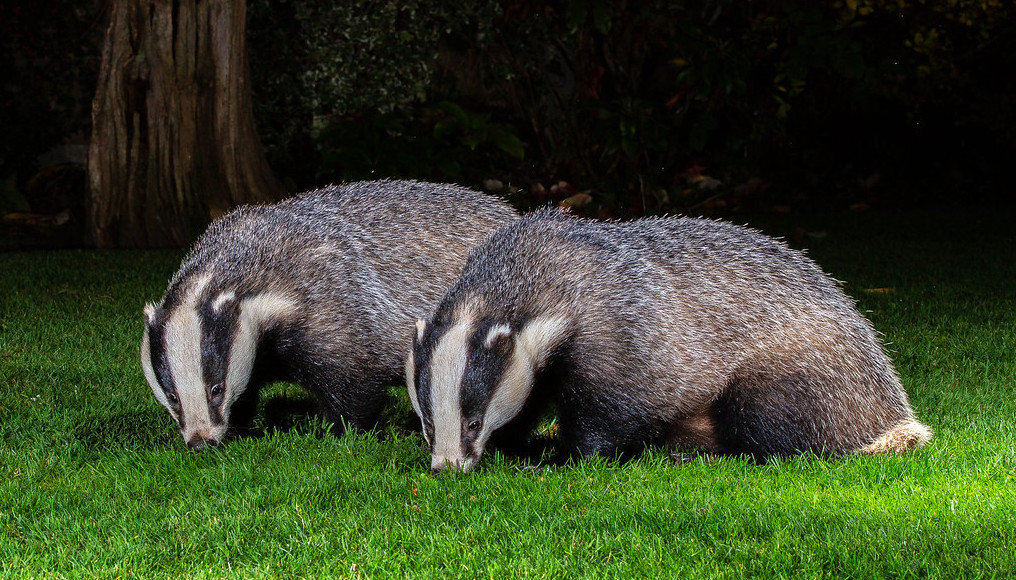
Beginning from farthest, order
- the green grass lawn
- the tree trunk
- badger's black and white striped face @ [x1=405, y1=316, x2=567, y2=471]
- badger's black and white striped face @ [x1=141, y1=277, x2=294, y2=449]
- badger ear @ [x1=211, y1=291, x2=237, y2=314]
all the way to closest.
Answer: the tree trunk
badger ear @ [x1=211, y1=291, x2=237, y2=314]
badger's black and white striped face @ [x1=141, y1=277, x2=294, y2=449]
badger's black and white striped face @ [x1=405, y1=316, x2=567, y2=471]
the green grass lawn

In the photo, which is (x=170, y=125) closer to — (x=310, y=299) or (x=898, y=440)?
(x=310, y=299)

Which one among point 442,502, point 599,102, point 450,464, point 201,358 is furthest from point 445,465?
point 599,102

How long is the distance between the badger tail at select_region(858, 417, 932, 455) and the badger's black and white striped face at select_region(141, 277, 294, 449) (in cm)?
250

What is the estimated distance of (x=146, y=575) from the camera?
314 cm

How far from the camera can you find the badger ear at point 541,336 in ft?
13.3

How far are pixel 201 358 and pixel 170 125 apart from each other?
5880 mm

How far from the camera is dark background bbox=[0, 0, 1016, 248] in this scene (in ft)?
37.4

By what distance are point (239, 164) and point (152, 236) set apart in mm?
1003

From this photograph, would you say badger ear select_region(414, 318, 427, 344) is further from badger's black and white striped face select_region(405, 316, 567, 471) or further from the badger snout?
the badger snout

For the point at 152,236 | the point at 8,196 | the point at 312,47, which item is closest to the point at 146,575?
the point at 152,236

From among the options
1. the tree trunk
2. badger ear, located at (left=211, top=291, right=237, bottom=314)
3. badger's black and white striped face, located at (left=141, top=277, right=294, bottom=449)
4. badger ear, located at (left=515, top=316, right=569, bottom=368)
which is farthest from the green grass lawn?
the tree trunk

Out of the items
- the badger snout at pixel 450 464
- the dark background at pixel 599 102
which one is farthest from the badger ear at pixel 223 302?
the dark background at pixel 599 102

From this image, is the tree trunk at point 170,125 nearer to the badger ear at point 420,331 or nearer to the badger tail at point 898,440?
the badger ear at point 420,331

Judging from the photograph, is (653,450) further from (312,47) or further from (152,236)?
(312,47)
